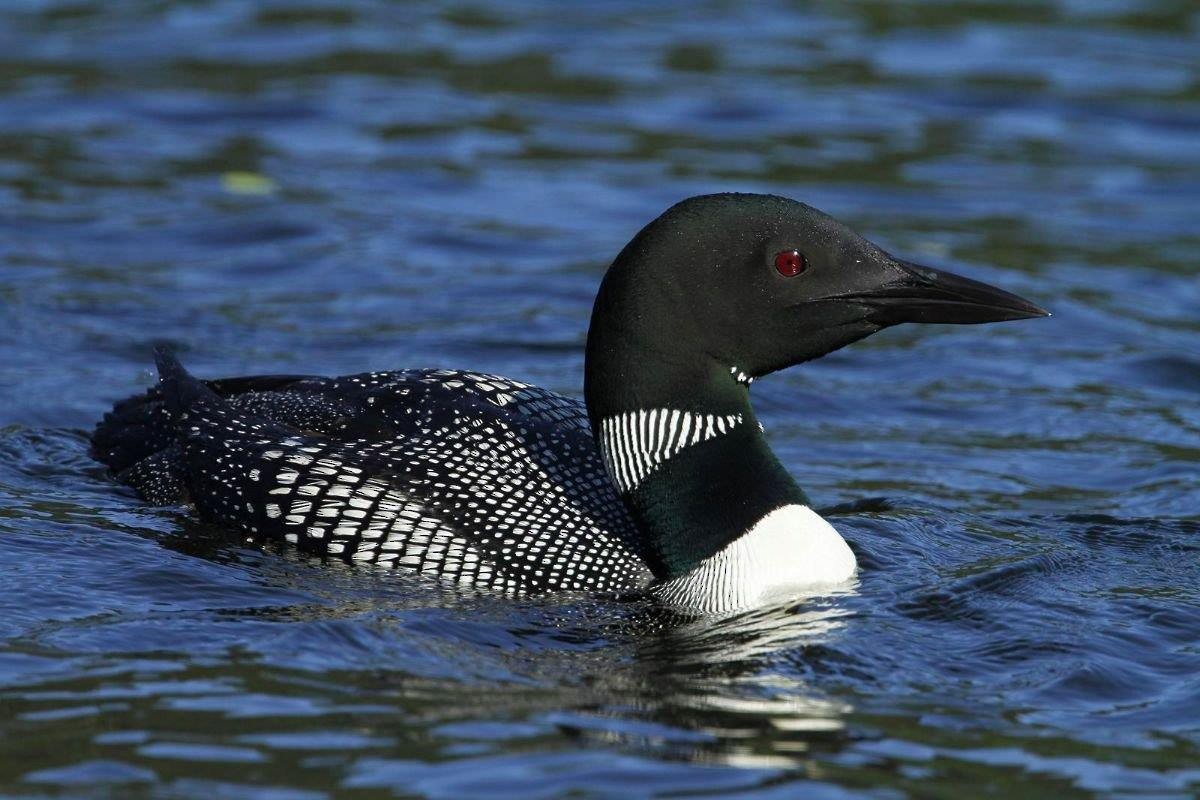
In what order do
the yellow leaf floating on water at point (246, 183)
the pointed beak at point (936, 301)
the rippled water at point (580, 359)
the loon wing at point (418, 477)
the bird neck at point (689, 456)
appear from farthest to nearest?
1. the yellow leaf floating on water at point (246, 183)
2. the loon wing at point (418, 477)
3. the bird neck at point (689, 456)
4. the pointed beak at point (936, 301)
5. the rippled water at point (580, 359)

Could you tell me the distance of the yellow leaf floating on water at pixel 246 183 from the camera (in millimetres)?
11281

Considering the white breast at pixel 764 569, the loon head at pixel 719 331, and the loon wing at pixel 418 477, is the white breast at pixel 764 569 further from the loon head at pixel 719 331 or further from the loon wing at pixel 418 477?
the loon wing at pixel 418 477

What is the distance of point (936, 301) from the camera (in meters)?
5.68

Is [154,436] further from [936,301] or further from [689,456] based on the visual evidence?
[936,301]

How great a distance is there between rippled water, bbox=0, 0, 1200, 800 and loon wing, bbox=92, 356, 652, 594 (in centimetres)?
14

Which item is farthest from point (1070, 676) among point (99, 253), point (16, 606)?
point (99, 253)

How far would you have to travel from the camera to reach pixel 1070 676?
5.11 meters

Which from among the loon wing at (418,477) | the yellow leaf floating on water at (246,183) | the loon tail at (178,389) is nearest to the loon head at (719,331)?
the loon wing at (418,477)

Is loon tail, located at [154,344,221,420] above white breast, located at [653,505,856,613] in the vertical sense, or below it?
above

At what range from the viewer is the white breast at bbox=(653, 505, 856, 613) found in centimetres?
→ 570

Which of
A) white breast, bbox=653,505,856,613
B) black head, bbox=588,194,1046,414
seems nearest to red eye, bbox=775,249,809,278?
black head, bbox=588,194,1046,414

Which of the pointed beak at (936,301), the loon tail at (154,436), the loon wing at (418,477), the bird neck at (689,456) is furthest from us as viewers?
the loon tail at (154,436)

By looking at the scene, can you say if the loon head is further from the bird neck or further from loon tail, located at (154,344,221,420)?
loon tail, located at (154,344,221,420)

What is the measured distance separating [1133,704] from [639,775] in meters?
1.43
